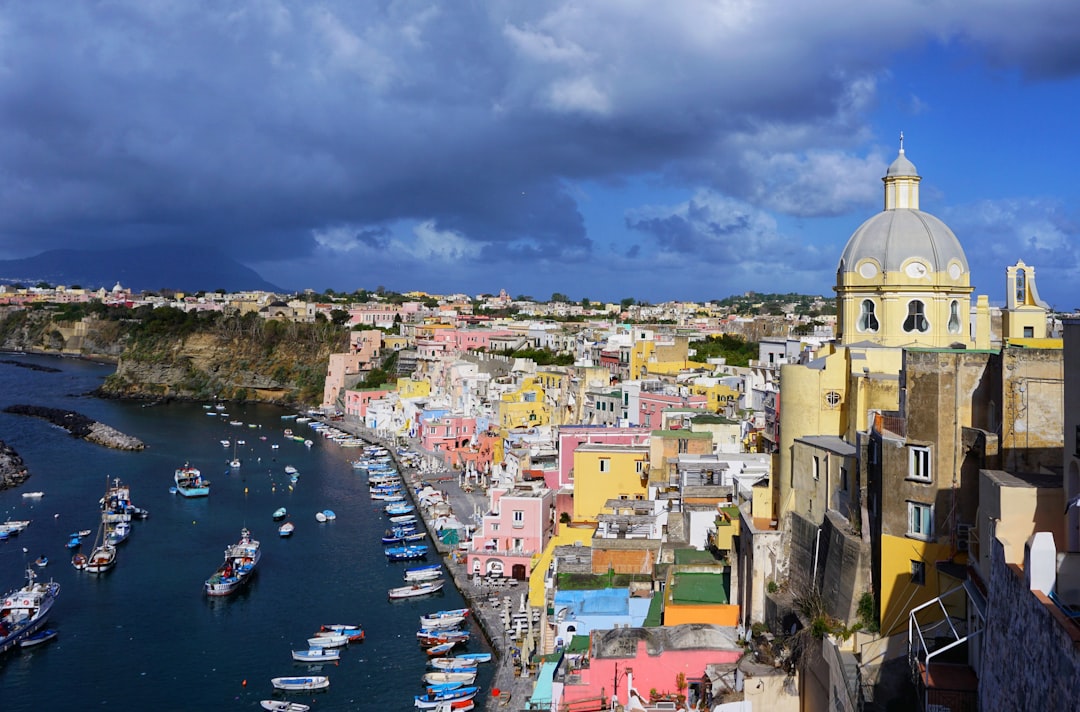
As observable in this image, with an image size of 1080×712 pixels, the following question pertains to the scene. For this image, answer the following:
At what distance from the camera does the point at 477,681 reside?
53.0 feet

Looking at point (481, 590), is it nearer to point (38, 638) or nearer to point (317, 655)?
point (317, 655)

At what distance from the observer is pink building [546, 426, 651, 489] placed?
22.2 metres

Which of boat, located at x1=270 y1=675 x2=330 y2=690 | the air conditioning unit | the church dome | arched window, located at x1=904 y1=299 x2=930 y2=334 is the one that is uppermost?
the church dome

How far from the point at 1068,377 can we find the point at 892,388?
5.17 metres

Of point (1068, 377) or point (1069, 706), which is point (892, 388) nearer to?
point (1068, 377)

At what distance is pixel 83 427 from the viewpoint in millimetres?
44375

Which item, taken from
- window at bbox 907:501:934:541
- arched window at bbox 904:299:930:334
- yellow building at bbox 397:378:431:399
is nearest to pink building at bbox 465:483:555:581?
arched window at bbox 904:299:930:334

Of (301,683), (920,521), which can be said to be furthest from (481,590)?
(920,521)

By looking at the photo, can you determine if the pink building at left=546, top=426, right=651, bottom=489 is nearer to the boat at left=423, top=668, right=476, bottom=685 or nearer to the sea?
the sea

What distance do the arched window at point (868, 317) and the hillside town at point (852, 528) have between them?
36 mm

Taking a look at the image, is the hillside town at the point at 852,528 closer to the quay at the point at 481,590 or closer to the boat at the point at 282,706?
the quay at the point at 481,590

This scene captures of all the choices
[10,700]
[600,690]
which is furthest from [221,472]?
[600,690]

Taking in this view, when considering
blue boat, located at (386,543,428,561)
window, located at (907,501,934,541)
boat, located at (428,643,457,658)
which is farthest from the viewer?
blue boat, located at (386,543,428,561)

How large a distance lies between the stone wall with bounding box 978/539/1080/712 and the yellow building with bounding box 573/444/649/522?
1330cm
